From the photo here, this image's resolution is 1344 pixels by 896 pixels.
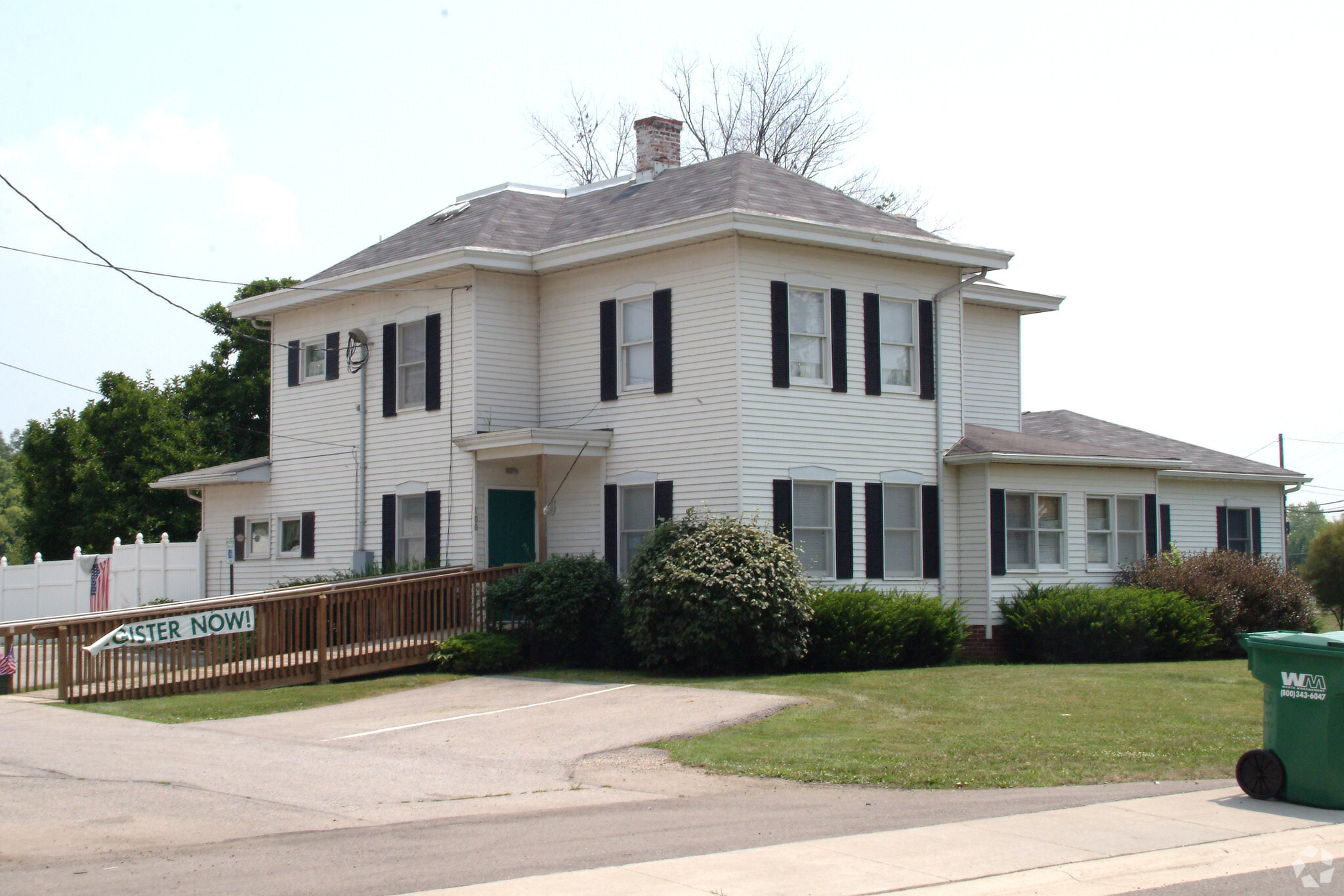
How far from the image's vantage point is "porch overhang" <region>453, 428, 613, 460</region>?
20547 mm

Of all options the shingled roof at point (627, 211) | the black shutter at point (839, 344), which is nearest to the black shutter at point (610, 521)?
the black shutter at point (839, 344)

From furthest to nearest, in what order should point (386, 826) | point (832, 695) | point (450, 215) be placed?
point (450, 215) < point (832, 695) < point (386, 826)

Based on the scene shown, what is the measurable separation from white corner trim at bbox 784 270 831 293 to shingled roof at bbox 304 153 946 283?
0.86 m

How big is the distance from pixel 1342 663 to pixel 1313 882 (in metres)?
2.28

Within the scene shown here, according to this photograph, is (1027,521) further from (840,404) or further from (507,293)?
(507,293)

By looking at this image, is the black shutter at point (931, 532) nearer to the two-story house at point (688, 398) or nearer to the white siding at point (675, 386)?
the two-story house at point (688, 398)

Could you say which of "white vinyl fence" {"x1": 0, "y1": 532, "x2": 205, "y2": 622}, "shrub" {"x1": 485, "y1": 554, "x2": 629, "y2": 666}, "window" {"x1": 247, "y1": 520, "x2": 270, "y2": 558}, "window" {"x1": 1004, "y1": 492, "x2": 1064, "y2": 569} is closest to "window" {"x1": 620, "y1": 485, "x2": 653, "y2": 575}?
"shrub" {"x1": 485, "y1": 554, "x2": 629, "y2": 666}

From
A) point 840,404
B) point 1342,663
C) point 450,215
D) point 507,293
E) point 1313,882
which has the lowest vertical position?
point 1313,882

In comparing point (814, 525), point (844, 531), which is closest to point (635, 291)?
point (814, 525)

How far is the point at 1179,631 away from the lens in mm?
22141

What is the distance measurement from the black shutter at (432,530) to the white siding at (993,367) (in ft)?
33.5

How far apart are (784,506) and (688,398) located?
2291 millimetres

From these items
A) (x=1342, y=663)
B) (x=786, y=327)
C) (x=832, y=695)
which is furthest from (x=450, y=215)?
(x=1342, y=663)

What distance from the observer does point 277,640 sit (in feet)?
61.5
